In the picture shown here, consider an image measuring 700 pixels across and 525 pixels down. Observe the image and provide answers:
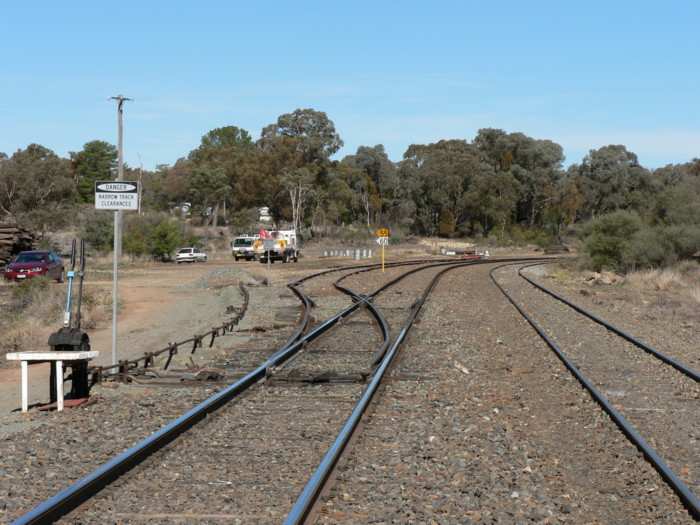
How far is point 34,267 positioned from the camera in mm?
30922

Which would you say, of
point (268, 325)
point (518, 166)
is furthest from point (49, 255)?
point (518, 166)

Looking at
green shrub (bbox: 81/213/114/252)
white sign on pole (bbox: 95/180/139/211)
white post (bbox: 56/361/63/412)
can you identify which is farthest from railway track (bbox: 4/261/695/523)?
green shrub (bbox: 81/213/114/252)

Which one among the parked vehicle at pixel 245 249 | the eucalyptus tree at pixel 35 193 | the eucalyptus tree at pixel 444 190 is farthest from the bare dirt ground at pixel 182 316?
the eucalyptus tree at pixel 444 190

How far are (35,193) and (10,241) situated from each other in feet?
68.2

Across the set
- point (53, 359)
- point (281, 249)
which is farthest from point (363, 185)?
point (53, 359)

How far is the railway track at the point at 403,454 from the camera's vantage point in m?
5.92

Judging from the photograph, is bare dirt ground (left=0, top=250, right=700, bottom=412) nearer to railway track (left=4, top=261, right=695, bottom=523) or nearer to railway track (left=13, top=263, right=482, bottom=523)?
railway track (left=13, top=263, right=482, bottom=523)

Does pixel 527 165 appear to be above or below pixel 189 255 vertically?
above

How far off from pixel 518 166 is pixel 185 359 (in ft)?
313

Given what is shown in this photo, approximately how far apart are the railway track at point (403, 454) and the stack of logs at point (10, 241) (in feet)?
96.8

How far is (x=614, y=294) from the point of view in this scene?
2866cm

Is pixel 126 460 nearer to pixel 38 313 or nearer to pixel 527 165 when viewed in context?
pixel 38 313

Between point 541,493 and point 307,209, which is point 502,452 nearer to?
point 541,493

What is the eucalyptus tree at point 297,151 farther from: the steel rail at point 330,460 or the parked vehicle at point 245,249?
the steel rail at point 330,460
